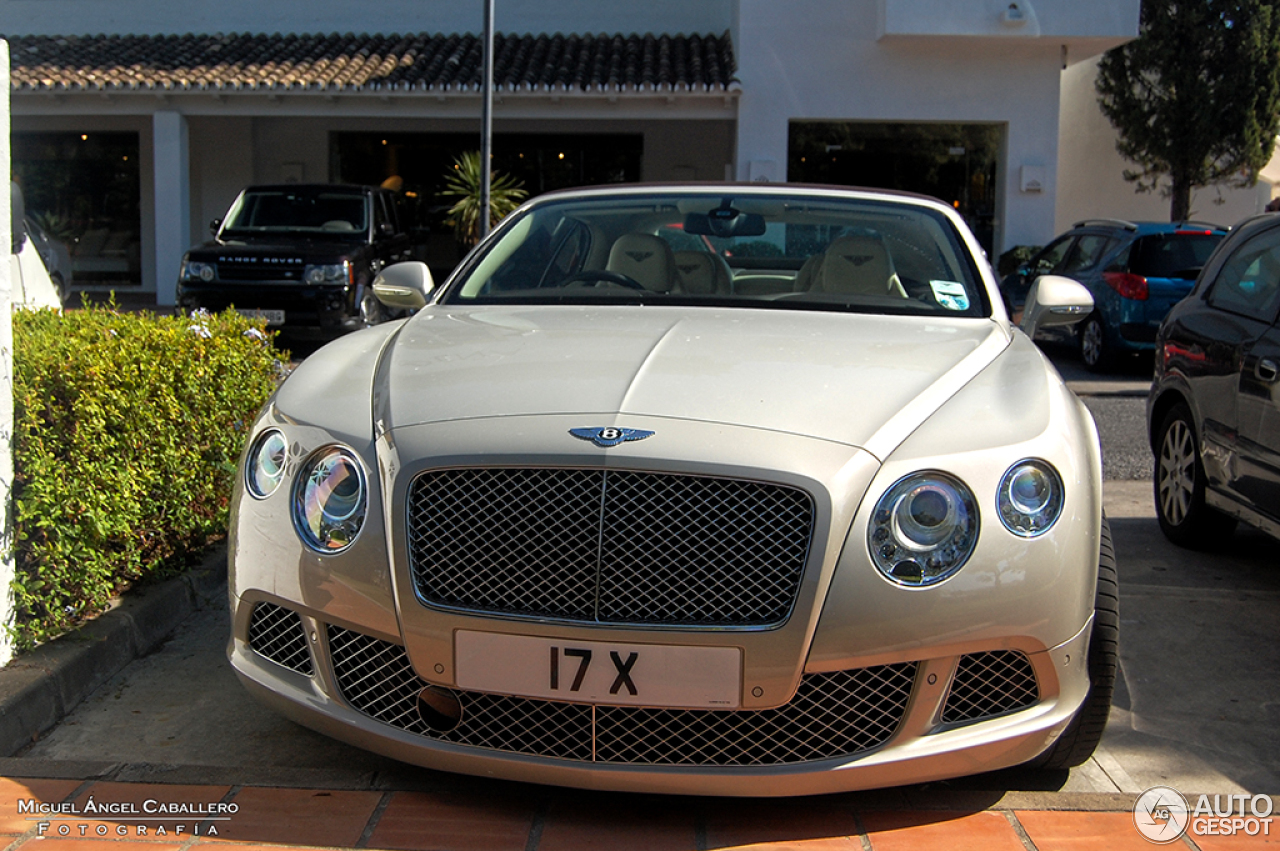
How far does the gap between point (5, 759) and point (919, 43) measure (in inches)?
616

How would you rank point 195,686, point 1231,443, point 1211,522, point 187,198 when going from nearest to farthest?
point 195,686 → point 1231,443 → point 1211,522 → point 187,198

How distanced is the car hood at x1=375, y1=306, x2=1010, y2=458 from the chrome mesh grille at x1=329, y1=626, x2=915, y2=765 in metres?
0.52

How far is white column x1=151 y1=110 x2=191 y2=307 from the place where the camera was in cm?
1709

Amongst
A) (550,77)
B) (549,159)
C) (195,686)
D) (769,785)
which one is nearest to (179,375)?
(195,686)

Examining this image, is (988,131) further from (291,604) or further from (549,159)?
(291,604)

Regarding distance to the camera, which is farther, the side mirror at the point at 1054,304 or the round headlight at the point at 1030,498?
the side mirror at the point at 1054,304

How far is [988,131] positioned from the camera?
16.8 m

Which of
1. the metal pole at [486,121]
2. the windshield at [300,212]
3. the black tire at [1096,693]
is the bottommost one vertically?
the black tire at [1096,693]

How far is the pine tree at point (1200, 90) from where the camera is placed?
1691cm

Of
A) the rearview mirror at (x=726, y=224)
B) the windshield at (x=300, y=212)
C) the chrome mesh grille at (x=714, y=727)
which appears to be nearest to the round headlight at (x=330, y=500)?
the chrome mesh grille at (x=714, y=727)

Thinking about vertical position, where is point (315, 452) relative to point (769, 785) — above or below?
above

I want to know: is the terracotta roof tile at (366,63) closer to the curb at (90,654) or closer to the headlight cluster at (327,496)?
the curb at (90,654)

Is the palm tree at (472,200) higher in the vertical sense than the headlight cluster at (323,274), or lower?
higher

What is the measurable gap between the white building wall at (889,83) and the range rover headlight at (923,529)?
14351 millimetres
